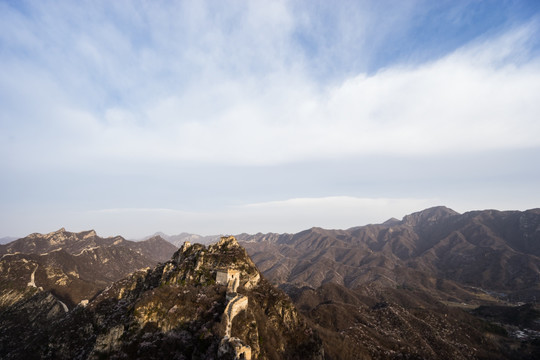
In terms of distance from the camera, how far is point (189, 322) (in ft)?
212

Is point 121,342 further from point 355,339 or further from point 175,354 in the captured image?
point 355,339

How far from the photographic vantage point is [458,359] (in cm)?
13575

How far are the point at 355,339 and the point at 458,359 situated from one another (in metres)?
51.8

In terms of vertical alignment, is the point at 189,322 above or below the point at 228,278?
below

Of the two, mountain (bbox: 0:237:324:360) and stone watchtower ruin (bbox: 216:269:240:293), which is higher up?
stone watchtower ruin (bbox: 216:269:240:293)

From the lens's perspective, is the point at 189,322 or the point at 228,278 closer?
the point at 189,322

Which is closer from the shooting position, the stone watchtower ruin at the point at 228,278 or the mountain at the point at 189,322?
the mountain at the point at 189,322

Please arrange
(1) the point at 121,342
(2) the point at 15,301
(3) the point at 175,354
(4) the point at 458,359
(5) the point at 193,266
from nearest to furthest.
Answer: (3) the point at 175,354 → (1) the point at 121,342 → (5) the point at 193,266 → (4) the point at 458,359 → (2) the point at 15,301

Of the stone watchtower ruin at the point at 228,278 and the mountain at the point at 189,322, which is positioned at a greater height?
the stone watchtower ruin at the point at 228,278

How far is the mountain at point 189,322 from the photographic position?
197ft

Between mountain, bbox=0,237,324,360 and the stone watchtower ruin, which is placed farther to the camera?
the stone watchtower ruin

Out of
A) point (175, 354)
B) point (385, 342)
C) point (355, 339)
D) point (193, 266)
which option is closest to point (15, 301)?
point (193, 266)

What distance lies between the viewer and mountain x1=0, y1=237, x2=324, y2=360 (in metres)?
59.9

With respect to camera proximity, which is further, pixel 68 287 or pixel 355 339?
pixel 68 287
